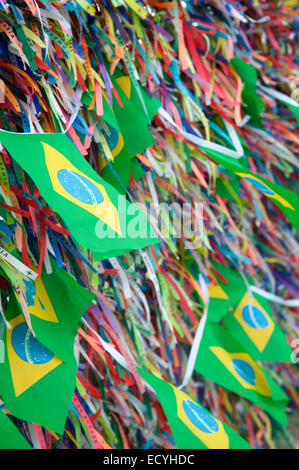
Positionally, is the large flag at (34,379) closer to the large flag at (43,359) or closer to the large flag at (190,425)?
the large flag at (43,359)

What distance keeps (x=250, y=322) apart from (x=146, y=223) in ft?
1.18

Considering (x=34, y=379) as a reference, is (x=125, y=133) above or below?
above

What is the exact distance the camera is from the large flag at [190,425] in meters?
0.49

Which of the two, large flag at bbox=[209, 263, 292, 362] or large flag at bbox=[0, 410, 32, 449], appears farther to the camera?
large flag at bbox=[209, 263, 292, 362]

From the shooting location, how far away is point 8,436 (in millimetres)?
420

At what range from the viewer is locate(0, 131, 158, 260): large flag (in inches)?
15.0

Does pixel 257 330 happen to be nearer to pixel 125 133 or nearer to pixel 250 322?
pixel 250 322

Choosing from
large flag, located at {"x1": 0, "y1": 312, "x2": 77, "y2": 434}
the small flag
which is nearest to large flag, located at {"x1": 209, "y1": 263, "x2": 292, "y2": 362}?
the small flag

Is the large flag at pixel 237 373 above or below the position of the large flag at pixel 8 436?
below

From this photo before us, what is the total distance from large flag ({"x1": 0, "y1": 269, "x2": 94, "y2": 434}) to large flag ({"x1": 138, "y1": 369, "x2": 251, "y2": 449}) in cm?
11

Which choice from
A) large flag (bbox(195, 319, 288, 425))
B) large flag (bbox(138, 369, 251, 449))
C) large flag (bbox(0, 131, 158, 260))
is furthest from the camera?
large flag (bbox(195, 319, 288, 425))

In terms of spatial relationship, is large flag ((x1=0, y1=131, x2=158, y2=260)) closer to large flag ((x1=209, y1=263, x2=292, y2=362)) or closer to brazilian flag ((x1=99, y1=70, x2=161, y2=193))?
brazilian flag ((x1=99, y1=70, x2=161, y2=193))

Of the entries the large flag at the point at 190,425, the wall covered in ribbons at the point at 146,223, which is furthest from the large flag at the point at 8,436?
the large flag at the point at 190,425

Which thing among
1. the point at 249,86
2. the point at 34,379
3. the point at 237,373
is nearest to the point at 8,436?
the point at 34,379
